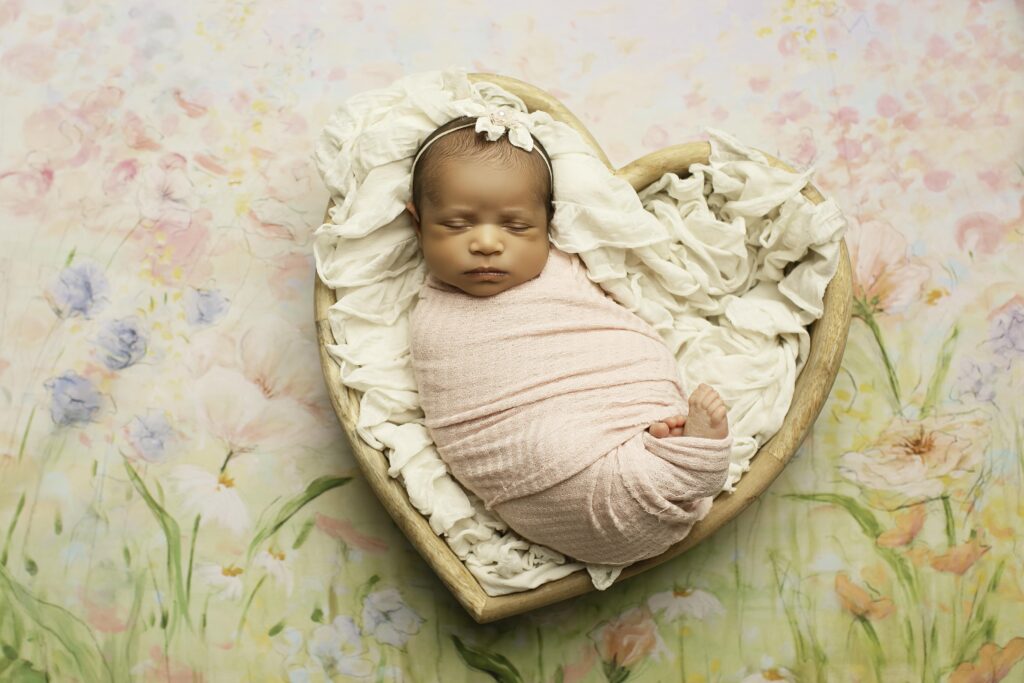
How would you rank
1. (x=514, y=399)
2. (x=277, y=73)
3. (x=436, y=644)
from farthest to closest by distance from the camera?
(x=277, y=73) → (x=436, y=644) → (x=514, y=399)

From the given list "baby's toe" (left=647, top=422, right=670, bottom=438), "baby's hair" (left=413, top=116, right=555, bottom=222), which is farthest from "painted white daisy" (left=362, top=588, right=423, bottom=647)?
"baby's hair" (left=413, top=116, right=555, bottom=222)

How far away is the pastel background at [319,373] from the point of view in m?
1.47

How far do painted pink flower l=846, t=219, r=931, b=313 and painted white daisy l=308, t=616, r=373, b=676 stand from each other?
0.99 meters

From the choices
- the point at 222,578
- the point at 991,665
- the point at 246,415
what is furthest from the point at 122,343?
the point at 991,665

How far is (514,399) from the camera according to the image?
1.28m

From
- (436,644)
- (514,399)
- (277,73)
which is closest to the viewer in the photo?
(514,399)

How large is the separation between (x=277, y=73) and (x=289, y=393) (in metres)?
0.56

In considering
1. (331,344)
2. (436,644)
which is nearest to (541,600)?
(436,644)

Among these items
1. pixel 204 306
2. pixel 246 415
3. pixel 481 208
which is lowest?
pixel 246 415

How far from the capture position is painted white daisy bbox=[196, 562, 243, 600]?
147 cm

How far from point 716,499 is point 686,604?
0.24 m

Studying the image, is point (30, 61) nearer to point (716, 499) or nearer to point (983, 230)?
point (716, 499)

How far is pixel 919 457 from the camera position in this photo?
1554mm

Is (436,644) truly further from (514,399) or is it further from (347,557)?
(514,399)
